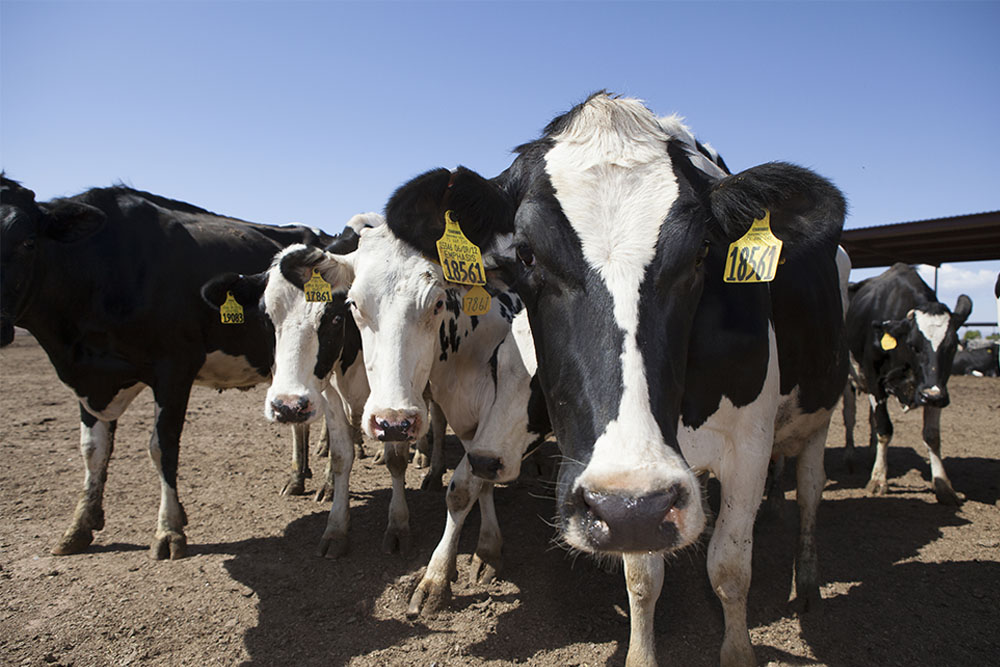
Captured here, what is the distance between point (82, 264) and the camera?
5.02 meters

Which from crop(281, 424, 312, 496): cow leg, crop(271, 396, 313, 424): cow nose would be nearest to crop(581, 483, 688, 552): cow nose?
crop(271, 396, 313, 424): cow nose

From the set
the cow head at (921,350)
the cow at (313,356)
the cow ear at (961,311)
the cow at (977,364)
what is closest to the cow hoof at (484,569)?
the cow at (313,356)

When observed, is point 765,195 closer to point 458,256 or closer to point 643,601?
point 458,256

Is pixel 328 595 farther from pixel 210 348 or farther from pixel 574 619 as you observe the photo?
pixel 210 348

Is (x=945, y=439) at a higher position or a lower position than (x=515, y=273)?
lower

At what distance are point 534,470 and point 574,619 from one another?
11.9 feet

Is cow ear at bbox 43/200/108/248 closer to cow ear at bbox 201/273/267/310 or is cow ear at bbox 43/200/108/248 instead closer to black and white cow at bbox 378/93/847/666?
cow ear at bbox 201/273/267/310

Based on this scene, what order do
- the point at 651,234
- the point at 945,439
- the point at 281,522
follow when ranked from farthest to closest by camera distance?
the point at 945,439, the point at 281,522, the point at 651,234

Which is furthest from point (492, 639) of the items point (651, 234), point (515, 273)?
point (651, 234)

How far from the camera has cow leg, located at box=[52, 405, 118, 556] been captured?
14.9 ft

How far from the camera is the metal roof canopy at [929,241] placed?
11.6m

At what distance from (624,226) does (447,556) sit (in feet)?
8.43

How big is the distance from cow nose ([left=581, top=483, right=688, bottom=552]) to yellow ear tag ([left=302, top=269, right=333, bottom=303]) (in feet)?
10.8

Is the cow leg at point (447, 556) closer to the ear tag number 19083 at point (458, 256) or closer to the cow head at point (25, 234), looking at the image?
the ear tag number 19083 at point (458, 256)
